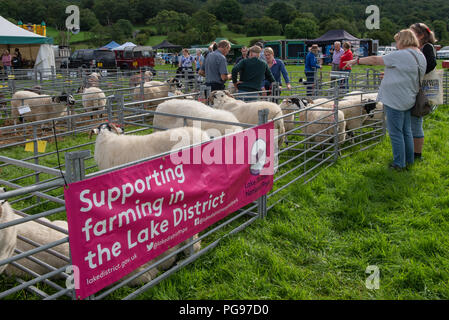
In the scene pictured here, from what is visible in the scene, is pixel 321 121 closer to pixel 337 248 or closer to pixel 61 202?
pixel 337 248

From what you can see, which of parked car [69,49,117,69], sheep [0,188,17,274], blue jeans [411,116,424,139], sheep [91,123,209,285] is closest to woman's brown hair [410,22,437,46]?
blue jeans [411,116,424,139]

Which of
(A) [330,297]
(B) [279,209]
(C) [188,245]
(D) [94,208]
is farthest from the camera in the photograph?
(B) [279,209]

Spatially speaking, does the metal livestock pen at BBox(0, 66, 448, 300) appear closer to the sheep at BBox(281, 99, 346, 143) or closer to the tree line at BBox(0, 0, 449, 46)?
the sheep at BBox(281, 99, 346, 143)

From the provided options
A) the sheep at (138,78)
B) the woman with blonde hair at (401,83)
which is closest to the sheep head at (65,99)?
the sheep at (138,78)

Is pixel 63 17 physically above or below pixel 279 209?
above

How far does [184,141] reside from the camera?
3939 mm

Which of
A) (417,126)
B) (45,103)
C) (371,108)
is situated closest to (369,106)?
(371,108)

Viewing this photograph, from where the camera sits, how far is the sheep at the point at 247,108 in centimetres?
604

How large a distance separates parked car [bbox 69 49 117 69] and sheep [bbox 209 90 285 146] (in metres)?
26.9

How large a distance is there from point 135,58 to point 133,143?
3055 cm

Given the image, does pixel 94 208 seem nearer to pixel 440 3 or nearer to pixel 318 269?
pixel 318 269

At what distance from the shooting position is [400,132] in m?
5.33

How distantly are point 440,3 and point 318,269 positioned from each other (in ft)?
353

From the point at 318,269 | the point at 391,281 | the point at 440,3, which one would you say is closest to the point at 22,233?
the point at 318,269
